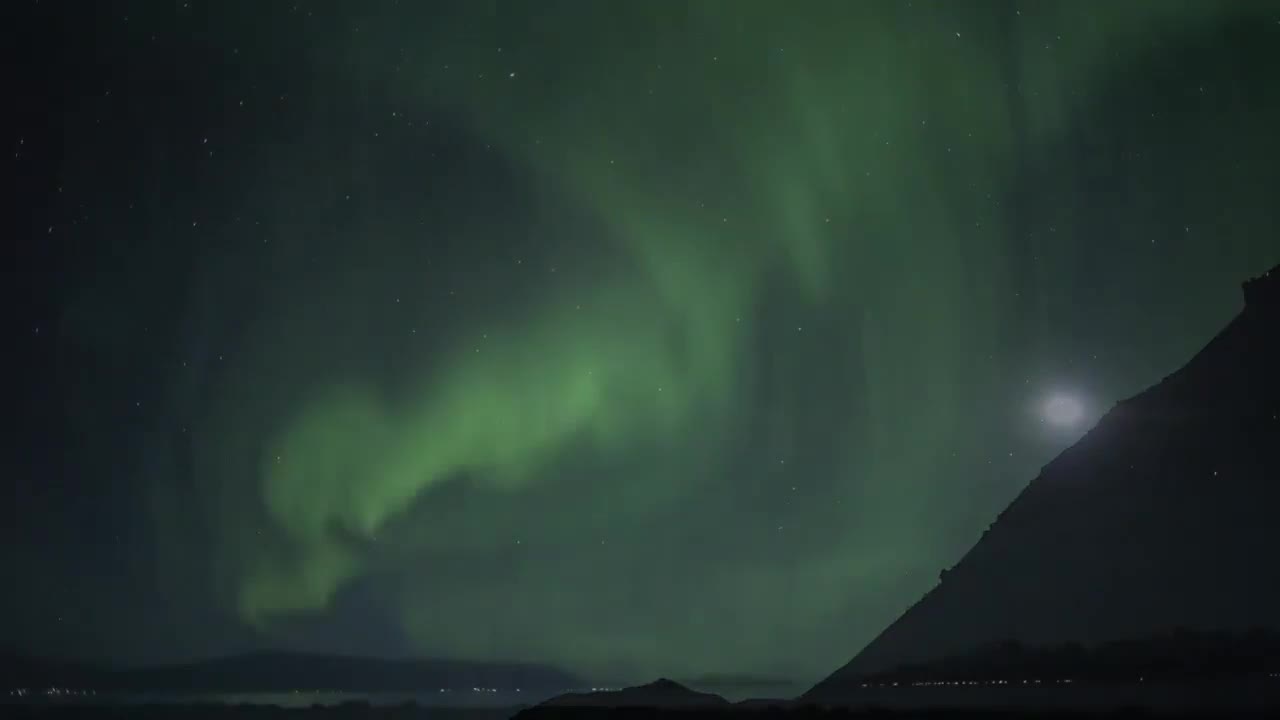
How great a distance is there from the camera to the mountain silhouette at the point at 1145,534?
132 metres

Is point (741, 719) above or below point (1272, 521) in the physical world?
below

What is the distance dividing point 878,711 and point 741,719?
371 inches

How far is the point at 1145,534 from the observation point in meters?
147

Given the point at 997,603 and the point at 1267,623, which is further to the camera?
the point at 997,603

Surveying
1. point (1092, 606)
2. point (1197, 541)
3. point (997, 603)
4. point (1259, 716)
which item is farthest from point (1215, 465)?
point (1259, 716)

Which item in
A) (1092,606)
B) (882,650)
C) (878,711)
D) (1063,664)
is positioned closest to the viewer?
(878,711)

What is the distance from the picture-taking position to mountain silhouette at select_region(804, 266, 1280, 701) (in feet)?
435

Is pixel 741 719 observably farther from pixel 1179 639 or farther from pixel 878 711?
pixel 1179 639

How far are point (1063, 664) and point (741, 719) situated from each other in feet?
322

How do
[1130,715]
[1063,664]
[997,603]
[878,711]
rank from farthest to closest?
[997,603]
[1063,664]
[878,711]
[1130,715]

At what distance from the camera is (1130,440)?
163000 mm

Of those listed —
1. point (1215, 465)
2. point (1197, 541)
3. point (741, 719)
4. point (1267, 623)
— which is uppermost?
point (1215, 465)

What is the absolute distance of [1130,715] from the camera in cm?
4225

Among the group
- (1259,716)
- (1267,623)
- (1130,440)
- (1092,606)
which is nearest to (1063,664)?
(1092,606)
